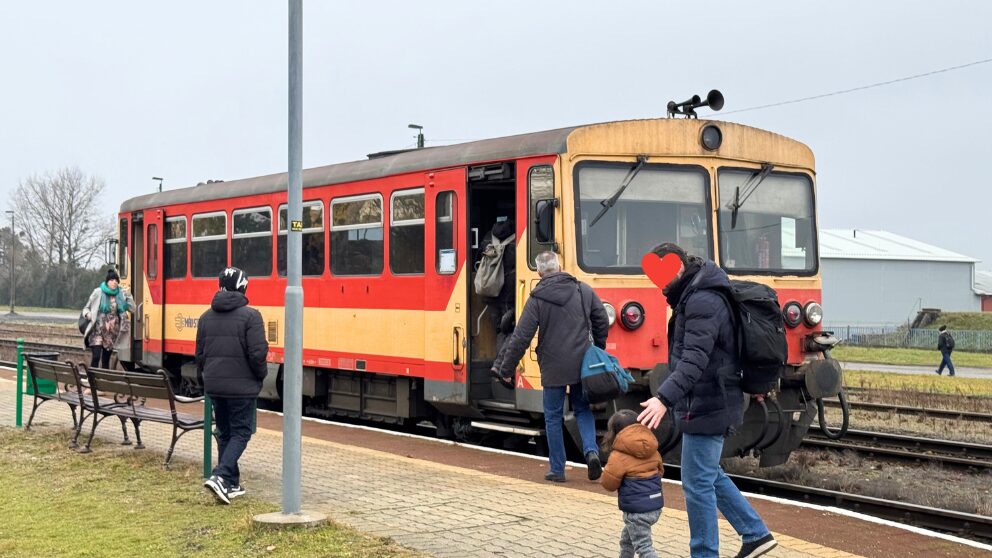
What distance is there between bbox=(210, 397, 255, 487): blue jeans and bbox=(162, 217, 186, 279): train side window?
9.06 meters

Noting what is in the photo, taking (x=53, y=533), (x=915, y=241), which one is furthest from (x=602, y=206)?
(x=915, y=241)

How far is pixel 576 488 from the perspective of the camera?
8930 mm

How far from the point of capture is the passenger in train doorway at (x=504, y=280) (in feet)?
36.1

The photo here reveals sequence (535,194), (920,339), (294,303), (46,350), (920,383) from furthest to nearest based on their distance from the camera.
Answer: (920,339) → (46,350) → (920,383) → (535,194) → (294,303)

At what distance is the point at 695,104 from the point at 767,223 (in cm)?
136

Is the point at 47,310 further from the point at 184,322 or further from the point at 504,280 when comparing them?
the point at 504,280

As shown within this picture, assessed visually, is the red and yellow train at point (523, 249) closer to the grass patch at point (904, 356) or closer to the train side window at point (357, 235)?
the train side window at point (357, 235)

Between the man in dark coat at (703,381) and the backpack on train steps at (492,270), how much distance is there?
5.06 meters

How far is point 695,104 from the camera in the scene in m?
11.2

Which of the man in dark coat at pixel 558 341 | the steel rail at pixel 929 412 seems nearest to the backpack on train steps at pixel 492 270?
the man in dark coat at pixel 558 341

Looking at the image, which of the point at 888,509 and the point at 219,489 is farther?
the point at 888,509

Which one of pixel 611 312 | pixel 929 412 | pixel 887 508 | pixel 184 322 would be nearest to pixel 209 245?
pixel 184 322

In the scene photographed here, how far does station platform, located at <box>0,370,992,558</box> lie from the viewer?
6887mm

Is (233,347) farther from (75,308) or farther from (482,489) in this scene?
(75,308)
